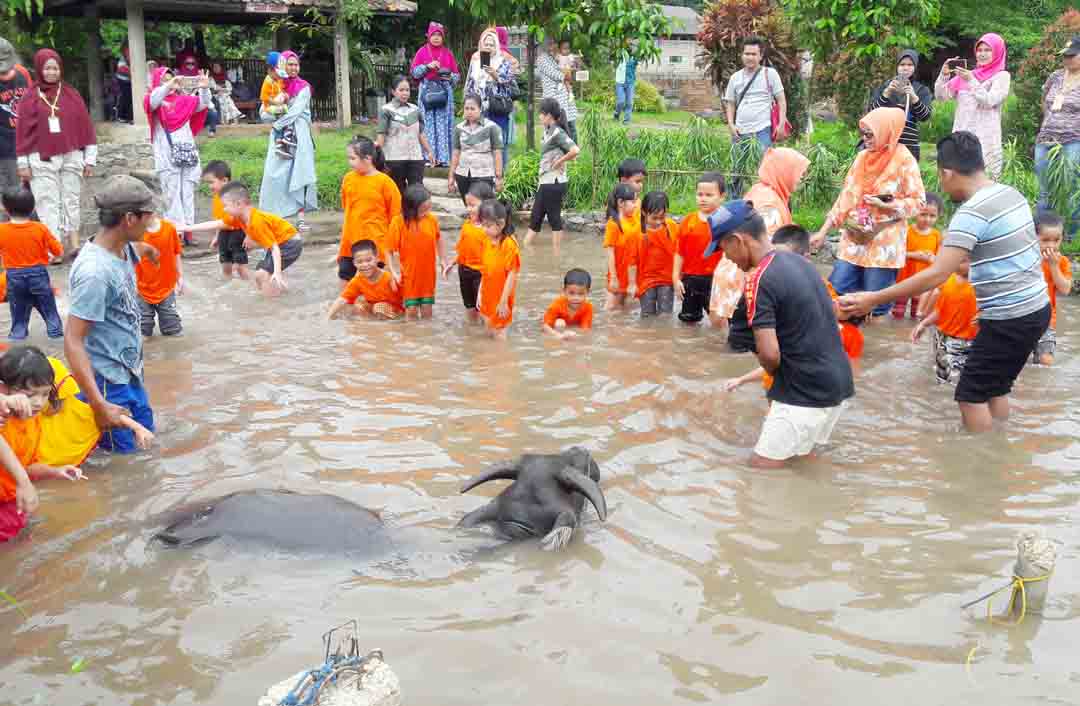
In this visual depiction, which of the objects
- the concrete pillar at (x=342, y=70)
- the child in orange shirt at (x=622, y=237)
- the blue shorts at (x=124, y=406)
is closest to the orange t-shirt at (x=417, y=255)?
the child in orange shirt at (x=622, y=237)

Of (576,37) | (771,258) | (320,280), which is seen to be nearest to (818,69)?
(576,37)

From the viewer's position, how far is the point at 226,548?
398 centimetres

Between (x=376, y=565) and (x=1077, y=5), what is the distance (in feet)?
68.1

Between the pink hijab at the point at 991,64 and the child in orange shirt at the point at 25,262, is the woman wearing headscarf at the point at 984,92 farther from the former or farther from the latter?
the child in orange shirt at the point at 25,262

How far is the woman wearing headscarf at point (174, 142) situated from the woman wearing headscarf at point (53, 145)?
2.73ft

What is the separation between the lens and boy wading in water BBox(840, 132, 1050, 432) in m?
4.84

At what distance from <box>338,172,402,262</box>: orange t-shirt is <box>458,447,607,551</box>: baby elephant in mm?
4077

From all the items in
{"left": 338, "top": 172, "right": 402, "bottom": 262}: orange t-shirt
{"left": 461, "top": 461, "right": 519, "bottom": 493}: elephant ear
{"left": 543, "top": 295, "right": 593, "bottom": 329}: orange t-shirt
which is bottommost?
{"left": 461, "top": 461, "right": 519, "bottom": 493}: elephant ear

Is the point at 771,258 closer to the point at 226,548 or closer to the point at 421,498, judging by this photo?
the point at 421,498

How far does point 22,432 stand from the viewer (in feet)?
14.8

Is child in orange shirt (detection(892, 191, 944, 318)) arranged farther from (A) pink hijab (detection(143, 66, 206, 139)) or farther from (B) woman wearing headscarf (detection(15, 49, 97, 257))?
(B) woman wearing headscarf (detection(15, 49, 97, 257))

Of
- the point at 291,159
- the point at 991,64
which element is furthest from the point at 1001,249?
the point at 291,159

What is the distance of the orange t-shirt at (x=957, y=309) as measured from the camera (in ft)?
18.6

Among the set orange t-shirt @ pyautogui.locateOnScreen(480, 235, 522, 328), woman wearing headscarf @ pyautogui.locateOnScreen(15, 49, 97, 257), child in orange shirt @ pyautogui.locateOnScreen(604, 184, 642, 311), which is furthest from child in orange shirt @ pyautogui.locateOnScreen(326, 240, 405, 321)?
woman wearing headscarf @ pyautogui.locateOnScreen(15, 49, 97, 257)
